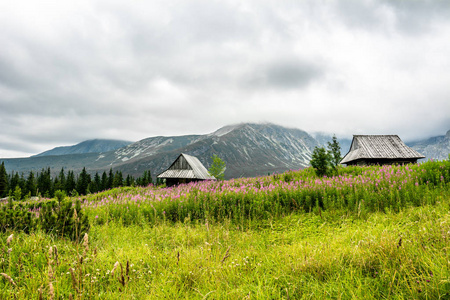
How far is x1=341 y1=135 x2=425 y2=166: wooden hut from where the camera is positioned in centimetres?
2562

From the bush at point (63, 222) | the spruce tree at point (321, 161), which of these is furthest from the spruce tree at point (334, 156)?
the bush at point (63, 222)

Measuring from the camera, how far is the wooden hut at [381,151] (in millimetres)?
25625

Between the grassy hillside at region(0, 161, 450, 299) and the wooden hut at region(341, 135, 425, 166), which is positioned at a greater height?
the wooden hut at region(341, 135, 425, 166)

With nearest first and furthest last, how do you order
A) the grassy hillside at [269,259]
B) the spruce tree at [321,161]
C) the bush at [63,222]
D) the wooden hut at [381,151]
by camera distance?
the grassy hillside at [269,259]
the bush at [63,222]
the spruce tree at [321,161]
the wooden hut at [381,151]

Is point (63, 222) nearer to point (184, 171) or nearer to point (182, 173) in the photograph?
point (182, 173)

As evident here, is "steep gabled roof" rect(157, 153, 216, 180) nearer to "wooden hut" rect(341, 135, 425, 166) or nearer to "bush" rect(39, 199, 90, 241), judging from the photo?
"wooden hut" rect(341, 135, 425, 166)

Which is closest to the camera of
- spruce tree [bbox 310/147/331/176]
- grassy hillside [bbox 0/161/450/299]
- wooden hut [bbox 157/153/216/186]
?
grassy hillside [bbox 0/161/450/299]

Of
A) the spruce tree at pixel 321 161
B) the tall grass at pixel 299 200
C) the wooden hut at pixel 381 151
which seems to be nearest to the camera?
the tall grass at pixel 299 200

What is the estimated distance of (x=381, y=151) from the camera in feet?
86.8

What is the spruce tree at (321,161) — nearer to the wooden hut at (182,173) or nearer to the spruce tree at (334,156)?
the spruce tree at (334,156)

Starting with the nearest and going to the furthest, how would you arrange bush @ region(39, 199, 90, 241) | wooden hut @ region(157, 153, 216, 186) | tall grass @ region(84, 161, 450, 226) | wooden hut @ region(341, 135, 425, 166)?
bush @ region(39, 199, 90, 241) < tall grass @ region(84, 161, 450, 226) < wooden hut @ region(341, 135, 425, 166) < wooden hut @ region(157, 153, 216, 186)

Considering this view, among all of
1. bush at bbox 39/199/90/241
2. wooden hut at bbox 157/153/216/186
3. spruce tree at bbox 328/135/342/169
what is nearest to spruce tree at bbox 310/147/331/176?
spruce tree at bbox 328/135/342/169

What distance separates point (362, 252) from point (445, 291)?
3.37 feet

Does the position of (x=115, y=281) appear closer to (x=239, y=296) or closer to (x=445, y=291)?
(x=239, y=296)
